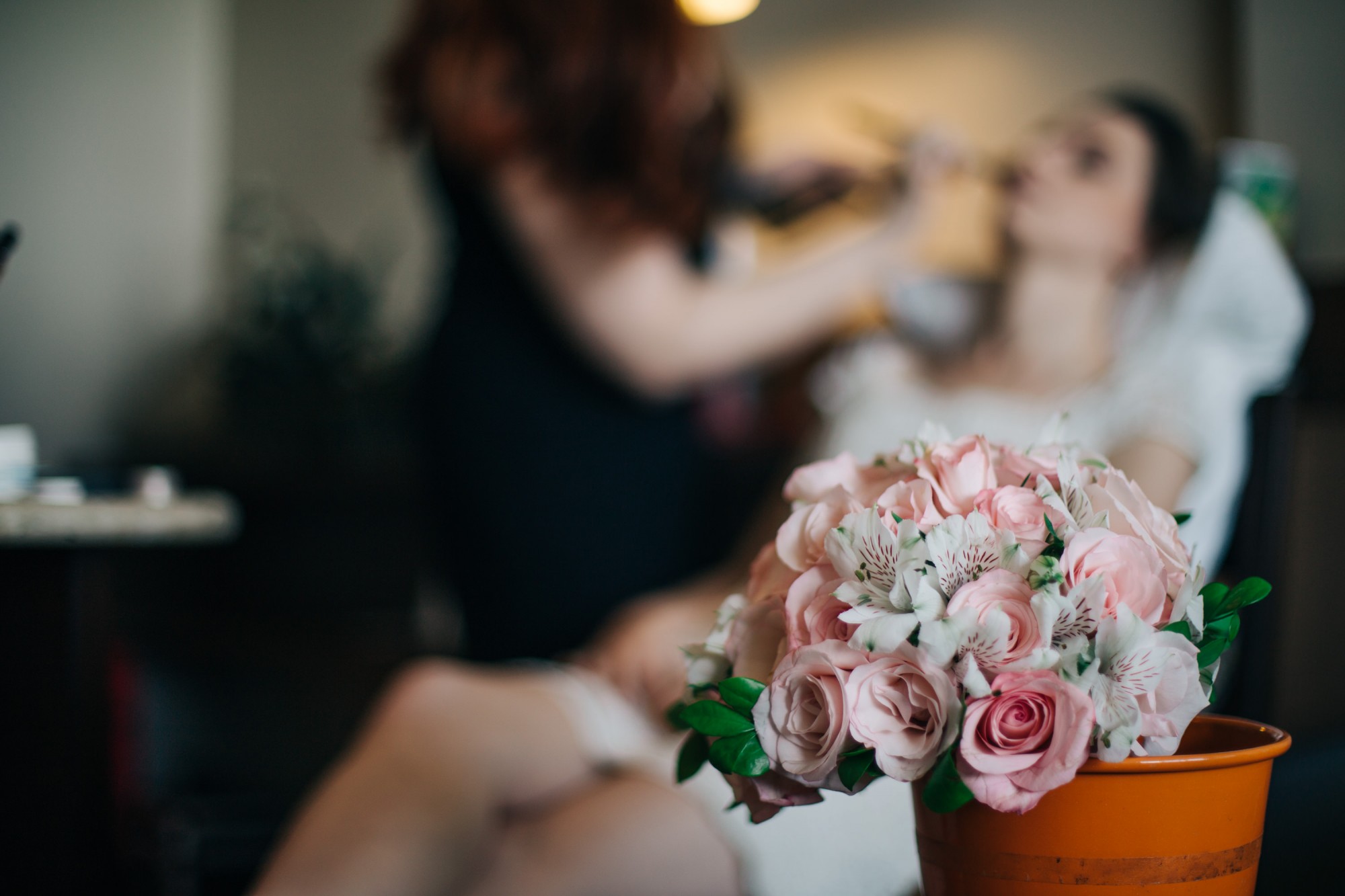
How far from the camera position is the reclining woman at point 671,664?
0.69 meters

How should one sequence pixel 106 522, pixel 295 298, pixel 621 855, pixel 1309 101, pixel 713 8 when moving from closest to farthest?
pixel 621 855 < pixel 106 522 < pixel 1309 101 < pixel 713 8 < pixel 295 298

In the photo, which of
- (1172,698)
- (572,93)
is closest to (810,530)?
(1172,698)

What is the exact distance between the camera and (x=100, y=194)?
1.49 m

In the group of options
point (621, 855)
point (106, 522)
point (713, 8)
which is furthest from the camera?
point (713, 8)

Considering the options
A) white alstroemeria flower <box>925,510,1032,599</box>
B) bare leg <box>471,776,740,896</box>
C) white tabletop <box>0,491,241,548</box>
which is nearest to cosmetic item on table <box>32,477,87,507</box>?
white tabletop <box>0,491,241,548</box>

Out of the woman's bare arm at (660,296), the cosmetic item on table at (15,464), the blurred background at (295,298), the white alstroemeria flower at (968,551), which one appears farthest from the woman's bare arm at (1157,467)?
the cosmetic item on table at (15,464)

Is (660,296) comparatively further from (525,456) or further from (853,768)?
(853,768)

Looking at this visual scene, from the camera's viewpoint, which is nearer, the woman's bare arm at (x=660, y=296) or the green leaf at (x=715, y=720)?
the green leaf at (x=715, y=720)

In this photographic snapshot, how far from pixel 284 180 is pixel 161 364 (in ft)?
1.70

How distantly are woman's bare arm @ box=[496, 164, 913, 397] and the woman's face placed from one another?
20 centimetres

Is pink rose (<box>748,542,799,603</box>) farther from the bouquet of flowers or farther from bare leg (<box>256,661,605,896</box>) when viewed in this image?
bare leg (<box>256,661,605,896</box>)

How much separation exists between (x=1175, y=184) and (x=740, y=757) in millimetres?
918

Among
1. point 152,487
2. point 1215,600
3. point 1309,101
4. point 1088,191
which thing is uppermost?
point 1309,101

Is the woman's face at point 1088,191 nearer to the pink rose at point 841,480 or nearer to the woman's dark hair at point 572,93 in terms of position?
the woman's dark hair at point 572,93
